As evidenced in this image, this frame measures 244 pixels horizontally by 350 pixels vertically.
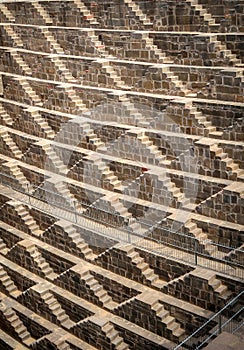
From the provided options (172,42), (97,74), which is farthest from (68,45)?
(172,42)

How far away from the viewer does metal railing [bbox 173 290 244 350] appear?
13979 mm

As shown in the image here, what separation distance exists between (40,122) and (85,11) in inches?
174

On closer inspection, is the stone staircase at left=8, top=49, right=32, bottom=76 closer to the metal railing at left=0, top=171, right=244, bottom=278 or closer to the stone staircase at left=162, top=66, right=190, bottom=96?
the metal railing at left=0, top=171, right=244, bottom=278

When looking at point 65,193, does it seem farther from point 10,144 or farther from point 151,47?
point 151,47

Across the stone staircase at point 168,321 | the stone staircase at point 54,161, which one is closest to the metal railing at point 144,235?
the stone staircase at point 54,161

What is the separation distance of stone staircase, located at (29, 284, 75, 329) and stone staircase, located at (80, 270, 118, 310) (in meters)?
1.35

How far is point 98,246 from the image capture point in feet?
60.3

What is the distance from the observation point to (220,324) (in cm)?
1395

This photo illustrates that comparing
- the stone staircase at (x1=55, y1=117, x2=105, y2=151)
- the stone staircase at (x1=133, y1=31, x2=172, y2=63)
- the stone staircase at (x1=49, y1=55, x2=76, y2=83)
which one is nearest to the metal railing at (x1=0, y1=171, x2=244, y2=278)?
the stone staircase at (x1=55, y1=117, x2=105, y2=151)

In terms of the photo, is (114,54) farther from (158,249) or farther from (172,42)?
(158,249)

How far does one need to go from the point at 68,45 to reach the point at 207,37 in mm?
6449

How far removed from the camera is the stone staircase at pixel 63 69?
21.6 metres

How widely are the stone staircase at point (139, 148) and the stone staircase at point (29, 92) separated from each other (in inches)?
202

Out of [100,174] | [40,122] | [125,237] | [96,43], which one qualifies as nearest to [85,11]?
[96,43]
